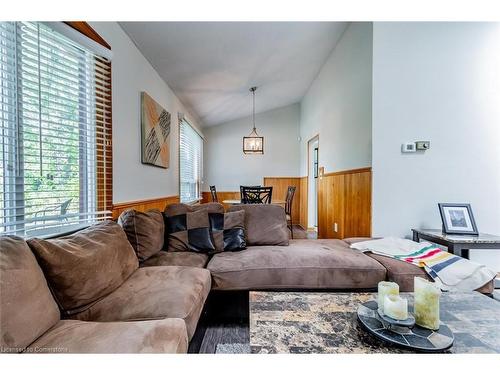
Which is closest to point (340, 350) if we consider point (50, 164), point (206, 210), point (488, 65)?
point (206, 210)

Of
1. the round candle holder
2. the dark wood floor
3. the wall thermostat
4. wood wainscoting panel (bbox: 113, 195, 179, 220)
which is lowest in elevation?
the dark wood floor

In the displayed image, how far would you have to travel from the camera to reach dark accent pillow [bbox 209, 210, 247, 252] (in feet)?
7.21

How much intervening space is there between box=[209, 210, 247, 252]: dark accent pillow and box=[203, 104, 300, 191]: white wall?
398cm

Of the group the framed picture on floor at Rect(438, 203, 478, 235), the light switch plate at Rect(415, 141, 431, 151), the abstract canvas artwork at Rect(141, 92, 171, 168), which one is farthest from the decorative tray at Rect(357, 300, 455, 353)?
the abstract canvas artwork at Rect(141, 92, 171, 168)

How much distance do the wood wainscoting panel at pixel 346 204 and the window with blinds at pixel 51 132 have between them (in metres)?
2.60

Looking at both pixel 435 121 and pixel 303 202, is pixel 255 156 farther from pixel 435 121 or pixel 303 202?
pixel 435 121

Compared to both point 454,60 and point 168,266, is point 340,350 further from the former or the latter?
point 454,60

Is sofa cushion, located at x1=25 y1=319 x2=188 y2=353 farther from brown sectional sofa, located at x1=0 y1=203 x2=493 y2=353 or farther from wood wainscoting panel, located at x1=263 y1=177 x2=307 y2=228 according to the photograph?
wood wainscoting panel, located at x1=263 y1=177 x2=307 y2=228

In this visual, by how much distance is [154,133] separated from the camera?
285cm

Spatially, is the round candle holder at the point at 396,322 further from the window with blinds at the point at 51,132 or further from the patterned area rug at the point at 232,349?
the window with blinds at the point at 51,132

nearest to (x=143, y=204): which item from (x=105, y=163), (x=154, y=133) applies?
(x=105, y=163)

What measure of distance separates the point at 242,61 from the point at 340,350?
10.9ft

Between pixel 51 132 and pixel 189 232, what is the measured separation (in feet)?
4.04

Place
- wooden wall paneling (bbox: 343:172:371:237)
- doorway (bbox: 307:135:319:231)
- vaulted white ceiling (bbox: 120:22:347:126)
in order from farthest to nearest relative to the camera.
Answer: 1. doorway (bbox: 307:135:319:231)
2. wooden wall paneling (bbox: 343:172:371:237)
3. vaulted white ceiling (bbox: 120:22:347:126)
